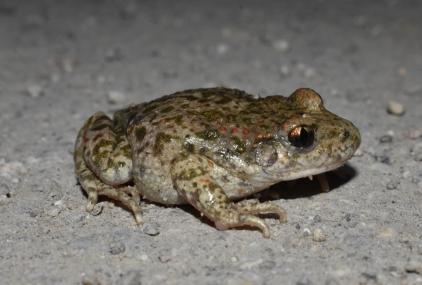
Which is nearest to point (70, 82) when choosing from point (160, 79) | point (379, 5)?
point (160, 79)

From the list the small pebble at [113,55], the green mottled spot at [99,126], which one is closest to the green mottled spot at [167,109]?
the green mottled spot at [99,126]

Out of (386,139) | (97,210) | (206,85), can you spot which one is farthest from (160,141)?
(206,85)

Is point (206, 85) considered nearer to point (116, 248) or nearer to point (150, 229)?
point (150, 229)

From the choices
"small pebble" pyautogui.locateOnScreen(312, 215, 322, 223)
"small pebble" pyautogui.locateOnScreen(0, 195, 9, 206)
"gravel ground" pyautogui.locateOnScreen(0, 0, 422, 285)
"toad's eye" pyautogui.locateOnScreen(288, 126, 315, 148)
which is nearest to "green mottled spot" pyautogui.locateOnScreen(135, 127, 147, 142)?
"gravel ground" pyautogui.locateOnScreen(0, 0, 422, 285)

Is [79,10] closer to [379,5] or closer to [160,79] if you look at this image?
[160,79]

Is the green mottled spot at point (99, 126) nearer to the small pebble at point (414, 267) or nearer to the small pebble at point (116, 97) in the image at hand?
the small pebble at point (116, 97)

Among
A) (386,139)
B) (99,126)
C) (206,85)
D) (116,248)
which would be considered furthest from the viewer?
(206,85)
